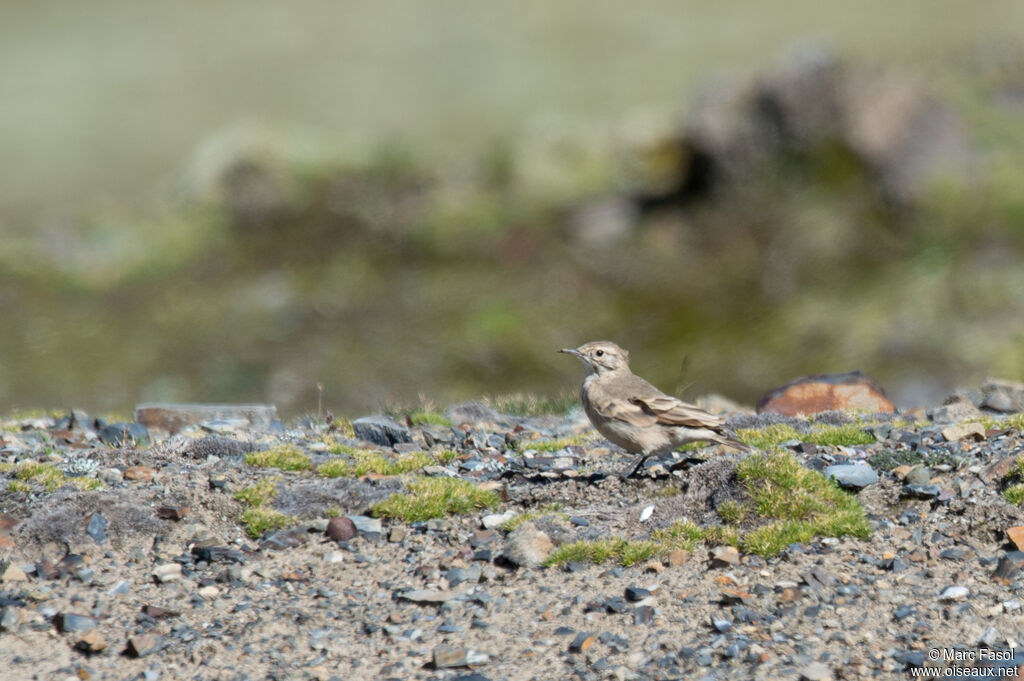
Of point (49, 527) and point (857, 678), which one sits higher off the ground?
point (49, 527)

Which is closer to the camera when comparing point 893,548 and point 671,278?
point 893,548

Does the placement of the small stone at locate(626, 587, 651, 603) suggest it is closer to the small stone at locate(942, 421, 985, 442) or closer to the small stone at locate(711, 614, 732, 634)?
the small stone at locate(711, 614, 732, 634)

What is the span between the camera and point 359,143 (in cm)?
4109

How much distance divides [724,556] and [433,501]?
312 centimetres

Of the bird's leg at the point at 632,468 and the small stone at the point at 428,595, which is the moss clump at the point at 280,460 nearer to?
the small stone at the point at 428,595

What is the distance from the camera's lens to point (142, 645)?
32.5 feet

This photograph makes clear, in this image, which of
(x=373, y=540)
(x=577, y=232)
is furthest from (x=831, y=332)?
(x=373, y=540)

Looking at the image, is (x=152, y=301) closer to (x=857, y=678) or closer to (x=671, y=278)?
(x=671, y=278)

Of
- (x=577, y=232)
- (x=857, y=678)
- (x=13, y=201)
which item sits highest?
(x=13, y=201)

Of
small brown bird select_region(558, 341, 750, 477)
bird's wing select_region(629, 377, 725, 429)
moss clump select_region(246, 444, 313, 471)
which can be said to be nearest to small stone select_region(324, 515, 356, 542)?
moss clump select_region(246, 444, 313, 471)

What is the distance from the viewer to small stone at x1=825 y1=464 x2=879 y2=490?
12336 mm

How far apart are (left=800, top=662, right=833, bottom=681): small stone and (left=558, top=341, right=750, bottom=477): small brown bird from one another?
3598 millimetres

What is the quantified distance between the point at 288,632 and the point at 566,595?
2.42 m

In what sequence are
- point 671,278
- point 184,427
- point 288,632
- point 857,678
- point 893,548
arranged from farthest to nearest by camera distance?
point 671,278, point 184,427, point 893,548, point 288,632, point 857,678
